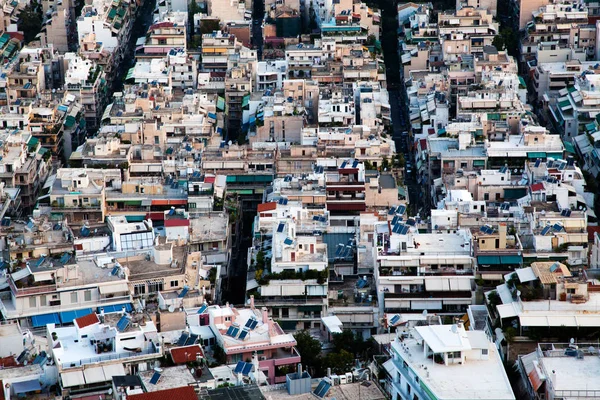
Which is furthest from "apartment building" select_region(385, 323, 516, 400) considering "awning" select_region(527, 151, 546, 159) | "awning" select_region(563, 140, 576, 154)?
"awning" select_region(563, 140, 576, 154)

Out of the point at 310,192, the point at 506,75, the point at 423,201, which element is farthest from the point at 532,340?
the point at 506,75

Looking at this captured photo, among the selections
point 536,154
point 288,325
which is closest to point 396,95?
point 536,154

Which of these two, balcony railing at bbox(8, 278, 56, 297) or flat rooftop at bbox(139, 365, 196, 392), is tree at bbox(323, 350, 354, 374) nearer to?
flat rooftop at bbox(139, 365, 196, 392)

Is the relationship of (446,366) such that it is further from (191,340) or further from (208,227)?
(208,227)

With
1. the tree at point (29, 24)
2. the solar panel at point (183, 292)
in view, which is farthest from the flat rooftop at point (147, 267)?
the tree at point (29, 24)

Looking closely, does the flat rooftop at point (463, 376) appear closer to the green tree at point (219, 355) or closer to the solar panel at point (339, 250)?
the green tree at point (219, 355)
